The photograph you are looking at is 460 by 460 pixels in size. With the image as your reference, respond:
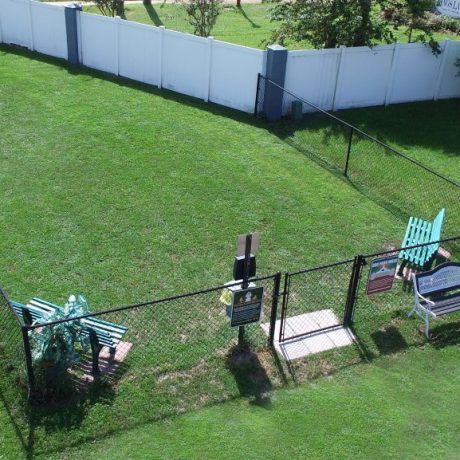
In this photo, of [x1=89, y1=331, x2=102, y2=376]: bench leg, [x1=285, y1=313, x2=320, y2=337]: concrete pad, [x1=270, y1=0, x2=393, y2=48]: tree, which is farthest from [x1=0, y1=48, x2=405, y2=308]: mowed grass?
[x1=270, y1=0, x2=393, y2=48]: tree

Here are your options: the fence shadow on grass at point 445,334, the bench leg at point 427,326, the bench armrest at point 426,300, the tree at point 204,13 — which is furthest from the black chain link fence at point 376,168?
the tree at point 204,13

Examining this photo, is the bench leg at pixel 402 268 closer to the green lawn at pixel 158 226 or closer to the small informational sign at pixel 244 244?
the green lawn at pixel 158 226

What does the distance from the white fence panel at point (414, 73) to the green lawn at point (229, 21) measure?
4.77m

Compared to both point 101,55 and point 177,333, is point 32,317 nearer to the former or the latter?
point 177,333

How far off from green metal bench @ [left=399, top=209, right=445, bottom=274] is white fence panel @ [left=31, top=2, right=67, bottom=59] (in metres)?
11.4

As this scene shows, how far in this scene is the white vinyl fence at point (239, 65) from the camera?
1588 centimetres

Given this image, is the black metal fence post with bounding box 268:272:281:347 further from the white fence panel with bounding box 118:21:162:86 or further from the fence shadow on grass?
the white fence panel with bounding box 118:21:162:86

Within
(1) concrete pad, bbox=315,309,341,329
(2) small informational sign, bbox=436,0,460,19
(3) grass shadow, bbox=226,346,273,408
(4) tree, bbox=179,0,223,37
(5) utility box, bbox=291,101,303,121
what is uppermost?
(2) small informational sign, bbox=436,0,460,19

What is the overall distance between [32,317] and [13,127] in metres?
7.31

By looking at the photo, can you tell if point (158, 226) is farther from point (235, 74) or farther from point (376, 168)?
point (235, 74)

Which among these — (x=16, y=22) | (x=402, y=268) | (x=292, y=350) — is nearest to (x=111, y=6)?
(x=16, y=22)

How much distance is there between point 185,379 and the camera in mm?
8430

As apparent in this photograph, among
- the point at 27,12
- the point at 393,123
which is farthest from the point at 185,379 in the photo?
the point at 27,12

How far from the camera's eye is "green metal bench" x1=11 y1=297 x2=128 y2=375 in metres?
8.04
